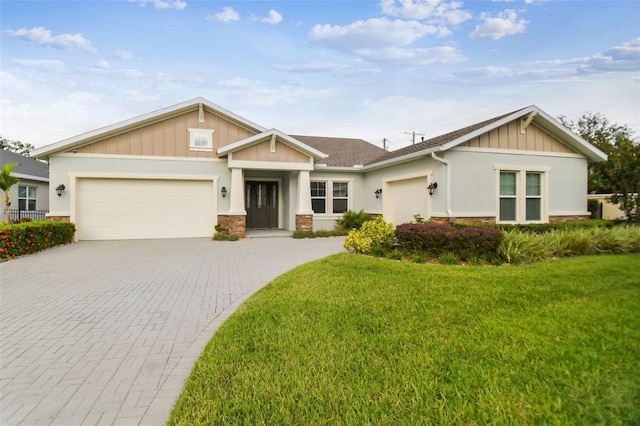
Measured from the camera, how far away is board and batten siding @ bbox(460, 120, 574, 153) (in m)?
12.0

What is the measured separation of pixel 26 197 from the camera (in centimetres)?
1811

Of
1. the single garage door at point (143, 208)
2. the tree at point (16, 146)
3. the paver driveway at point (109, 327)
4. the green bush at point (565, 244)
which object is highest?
the tree at point (16, 146)

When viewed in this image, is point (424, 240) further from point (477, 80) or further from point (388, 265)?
point (477, 80)

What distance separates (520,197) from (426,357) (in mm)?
11674

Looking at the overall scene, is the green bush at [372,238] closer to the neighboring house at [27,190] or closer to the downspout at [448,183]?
the downspout at [448,183]

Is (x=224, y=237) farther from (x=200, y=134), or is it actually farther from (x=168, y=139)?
(x=168, y=139)

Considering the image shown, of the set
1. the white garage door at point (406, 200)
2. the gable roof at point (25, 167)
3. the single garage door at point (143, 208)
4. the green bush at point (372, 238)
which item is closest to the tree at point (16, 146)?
the gable roof at point (25, 167)

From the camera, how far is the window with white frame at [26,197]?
1764 centimetres

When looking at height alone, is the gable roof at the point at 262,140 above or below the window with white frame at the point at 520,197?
above

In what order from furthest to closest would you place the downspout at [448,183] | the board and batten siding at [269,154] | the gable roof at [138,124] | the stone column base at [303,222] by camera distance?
1. the stone column base at [303,222]
2. the board and batten siding at [269,154]
3. the gable roof at [138,124]
4. the downspout at [448,183]

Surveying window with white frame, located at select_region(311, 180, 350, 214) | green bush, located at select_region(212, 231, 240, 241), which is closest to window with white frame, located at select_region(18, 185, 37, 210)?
green bush, located at select_region(212, 231, 240, 241)

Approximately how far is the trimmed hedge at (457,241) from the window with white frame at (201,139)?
957 cm

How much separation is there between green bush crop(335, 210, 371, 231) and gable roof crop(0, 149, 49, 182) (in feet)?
54.9

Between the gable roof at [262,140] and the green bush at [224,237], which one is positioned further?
the gable roof at [262,140]
